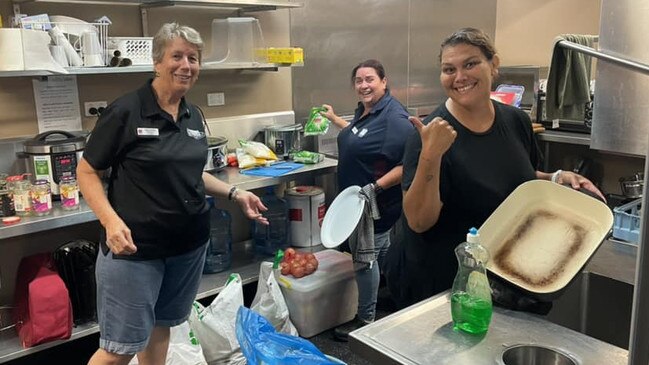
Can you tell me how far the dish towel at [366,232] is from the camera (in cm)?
271

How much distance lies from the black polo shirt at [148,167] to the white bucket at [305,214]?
1.37m

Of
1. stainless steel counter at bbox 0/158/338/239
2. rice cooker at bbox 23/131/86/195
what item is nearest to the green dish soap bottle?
stainless steel counter at bbox 0/158/338/239

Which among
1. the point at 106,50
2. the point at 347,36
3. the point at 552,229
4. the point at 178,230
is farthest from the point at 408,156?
the point at 347,36

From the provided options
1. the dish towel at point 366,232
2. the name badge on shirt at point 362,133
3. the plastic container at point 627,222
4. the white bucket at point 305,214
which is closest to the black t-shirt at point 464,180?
the plastic container at point 627,222

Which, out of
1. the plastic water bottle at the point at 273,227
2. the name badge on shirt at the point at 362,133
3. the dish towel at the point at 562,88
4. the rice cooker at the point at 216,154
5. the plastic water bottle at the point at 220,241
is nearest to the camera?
the dish towel at the point at 562,88

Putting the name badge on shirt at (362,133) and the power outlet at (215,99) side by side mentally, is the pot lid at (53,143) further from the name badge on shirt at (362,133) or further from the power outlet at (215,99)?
the name badge on shirt at (362,133)

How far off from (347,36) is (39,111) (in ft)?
6.47

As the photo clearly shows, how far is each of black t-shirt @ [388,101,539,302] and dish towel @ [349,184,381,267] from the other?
1068 millimetres

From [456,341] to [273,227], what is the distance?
2339 millimetres

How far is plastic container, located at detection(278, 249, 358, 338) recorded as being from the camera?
292cm

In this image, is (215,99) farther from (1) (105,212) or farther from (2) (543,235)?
(2) (543,235)

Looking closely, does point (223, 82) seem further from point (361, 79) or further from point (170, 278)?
point (170, 278)

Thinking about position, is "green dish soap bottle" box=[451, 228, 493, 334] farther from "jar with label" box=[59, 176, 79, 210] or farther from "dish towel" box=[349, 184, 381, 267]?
"jar with label" box=[59, 176, 79, 210]

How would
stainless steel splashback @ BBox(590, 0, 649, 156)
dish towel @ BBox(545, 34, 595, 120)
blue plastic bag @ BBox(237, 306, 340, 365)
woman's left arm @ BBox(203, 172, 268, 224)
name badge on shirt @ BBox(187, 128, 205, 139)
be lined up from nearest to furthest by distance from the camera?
stainless steel splashback @ BBox(590, 0, 649, 156) < dish towel @ BBox(545, 34, 595, 120) < blue plastic bag @ BBox(237, 306, 340, 365) < name badge on shirt @ BBox(187, 128, 205, 139) < woman's left arm @ BBox(203, 172, 268, 224)
